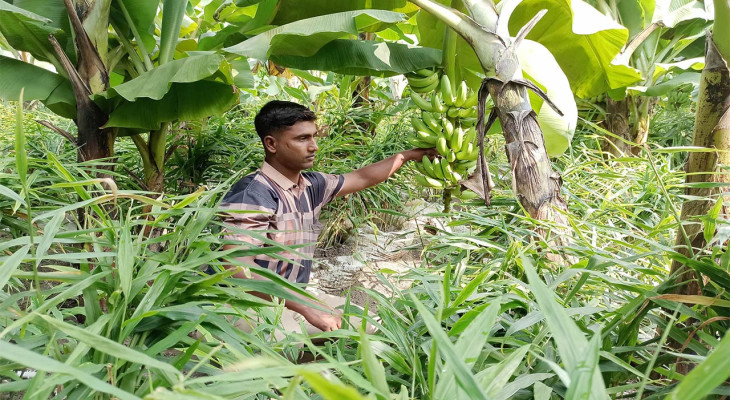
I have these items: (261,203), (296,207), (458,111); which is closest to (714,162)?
(458,111)

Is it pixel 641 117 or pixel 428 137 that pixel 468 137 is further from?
pixel 641 117

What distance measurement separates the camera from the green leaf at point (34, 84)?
71.7 inches

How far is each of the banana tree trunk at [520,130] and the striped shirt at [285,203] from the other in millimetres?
736

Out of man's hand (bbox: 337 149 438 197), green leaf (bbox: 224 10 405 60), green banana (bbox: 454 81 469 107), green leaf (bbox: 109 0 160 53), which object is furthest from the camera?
man's hand (bbox: 337 149 438 197)

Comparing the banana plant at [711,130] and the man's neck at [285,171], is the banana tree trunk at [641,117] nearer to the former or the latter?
the man's neck at [285,171]

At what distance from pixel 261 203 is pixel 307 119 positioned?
1.44ft

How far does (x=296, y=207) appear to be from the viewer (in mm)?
1864

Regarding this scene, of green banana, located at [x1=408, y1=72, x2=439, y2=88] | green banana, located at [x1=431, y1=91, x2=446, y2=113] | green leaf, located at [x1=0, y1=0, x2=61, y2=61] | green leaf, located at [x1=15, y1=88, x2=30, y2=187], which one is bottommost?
green leaf, located at [x1=15, y1=88, x2=30, y2=187]

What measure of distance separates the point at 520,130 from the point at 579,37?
2.79 ft

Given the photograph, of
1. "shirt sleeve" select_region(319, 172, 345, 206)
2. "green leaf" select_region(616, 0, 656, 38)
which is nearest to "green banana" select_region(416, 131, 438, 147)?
"shirt sleeve" select_region(319, 172, 345, 206)

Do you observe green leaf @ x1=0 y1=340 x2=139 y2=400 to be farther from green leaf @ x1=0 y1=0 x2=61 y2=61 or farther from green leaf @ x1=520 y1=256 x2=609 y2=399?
green leaf @ x1=0 y1=0 x2=61 y2=61

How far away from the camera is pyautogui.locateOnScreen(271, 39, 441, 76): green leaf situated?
1691 millimetres

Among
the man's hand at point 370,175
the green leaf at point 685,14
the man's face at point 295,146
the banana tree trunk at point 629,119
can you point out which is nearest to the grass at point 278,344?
the man's face at point 295,146

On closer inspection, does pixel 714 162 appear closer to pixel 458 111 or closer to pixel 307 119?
pixel 458 111
